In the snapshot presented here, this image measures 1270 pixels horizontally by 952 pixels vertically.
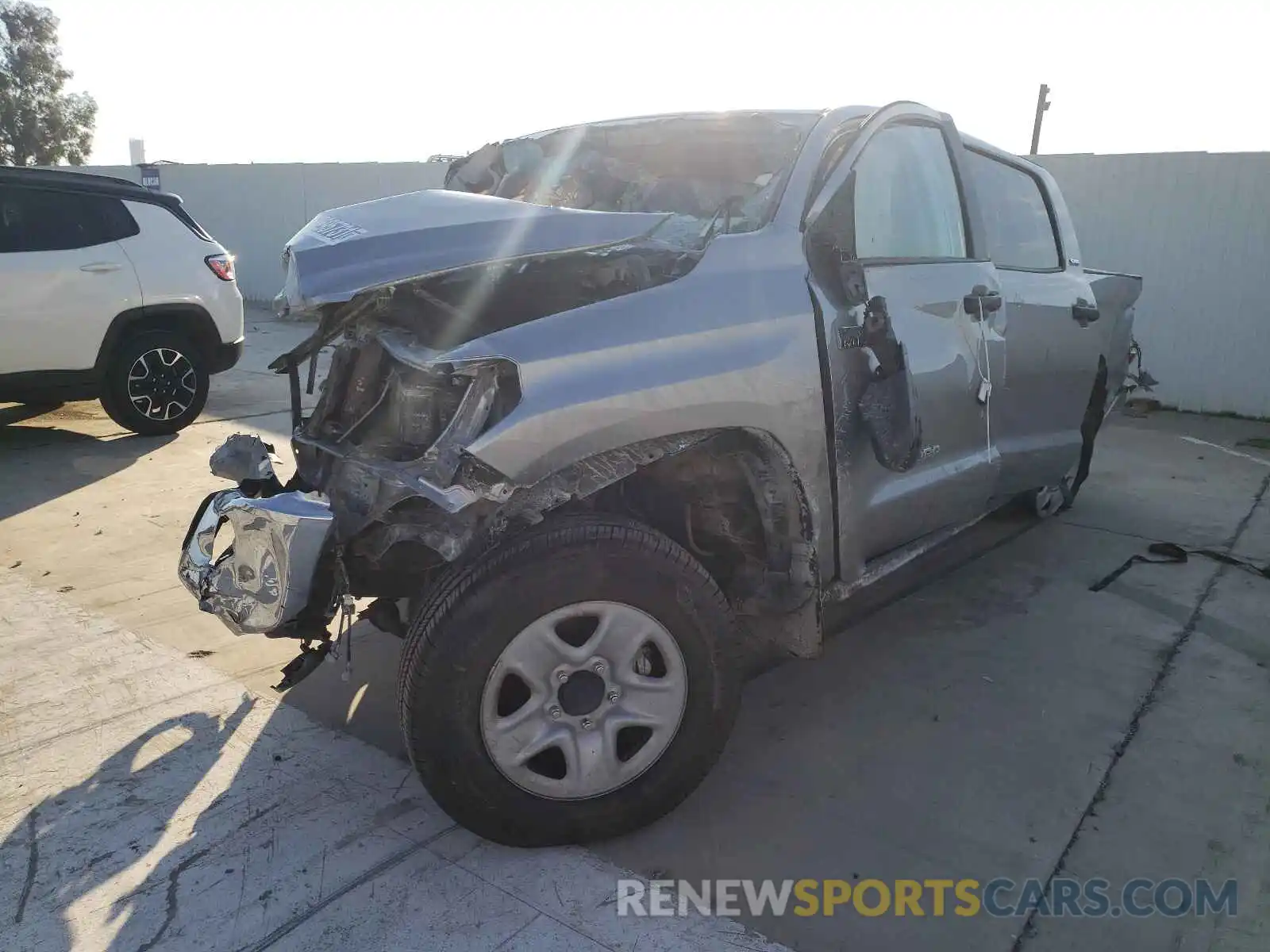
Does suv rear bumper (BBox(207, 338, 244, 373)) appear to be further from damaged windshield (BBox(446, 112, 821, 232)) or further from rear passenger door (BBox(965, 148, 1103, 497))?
rear passenger door (BBox(965, 148, 1103, 497))

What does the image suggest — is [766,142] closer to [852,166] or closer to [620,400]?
[852,166]

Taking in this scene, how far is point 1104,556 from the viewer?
16.1 feet

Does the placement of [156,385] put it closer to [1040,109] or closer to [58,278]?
[58,278]

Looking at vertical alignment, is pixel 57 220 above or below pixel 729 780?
above

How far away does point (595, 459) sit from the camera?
2502mm

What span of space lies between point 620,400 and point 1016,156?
10.2ft

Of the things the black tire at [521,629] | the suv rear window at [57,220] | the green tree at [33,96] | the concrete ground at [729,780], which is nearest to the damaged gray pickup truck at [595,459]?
the black tire at [521,629]

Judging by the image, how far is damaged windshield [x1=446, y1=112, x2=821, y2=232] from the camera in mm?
3355

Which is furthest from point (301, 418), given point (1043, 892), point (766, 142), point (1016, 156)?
point (1016, 156)

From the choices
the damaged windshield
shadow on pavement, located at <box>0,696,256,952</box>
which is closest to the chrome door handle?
the damaged windshield

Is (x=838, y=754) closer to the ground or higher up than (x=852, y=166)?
closer to the ground

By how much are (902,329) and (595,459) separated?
129cm

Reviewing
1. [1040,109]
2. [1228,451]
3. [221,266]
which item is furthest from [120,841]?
[1040,109]

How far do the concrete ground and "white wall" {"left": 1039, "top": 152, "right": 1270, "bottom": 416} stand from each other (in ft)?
17.2
